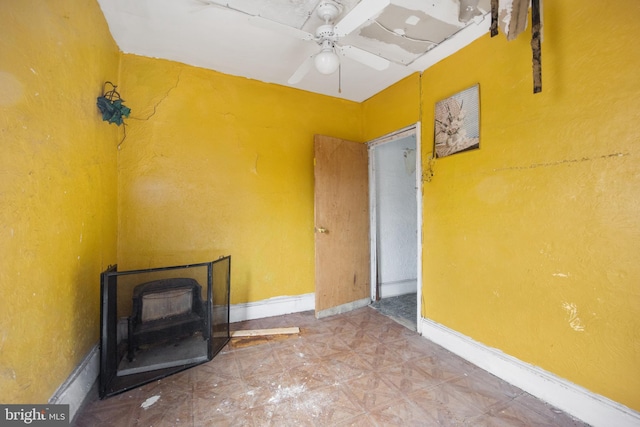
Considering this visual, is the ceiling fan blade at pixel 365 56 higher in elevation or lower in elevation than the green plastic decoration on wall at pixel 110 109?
higher

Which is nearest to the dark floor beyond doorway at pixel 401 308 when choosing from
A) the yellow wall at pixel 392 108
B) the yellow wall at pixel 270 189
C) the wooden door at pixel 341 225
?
the wooden door at pixel 341 225

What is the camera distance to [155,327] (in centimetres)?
210

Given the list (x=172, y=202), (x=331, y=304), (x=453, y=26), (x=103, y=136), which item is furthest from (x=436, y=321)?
(x=103, y=136)

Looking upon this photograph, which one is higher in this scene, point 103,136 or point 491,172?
point 103,136

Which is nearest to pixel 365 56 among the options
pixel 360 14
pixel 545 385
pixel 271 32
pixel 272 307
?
pixel 360 14

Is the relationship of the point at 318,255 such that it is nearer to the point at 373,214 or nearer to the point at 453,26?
the point at 373,214

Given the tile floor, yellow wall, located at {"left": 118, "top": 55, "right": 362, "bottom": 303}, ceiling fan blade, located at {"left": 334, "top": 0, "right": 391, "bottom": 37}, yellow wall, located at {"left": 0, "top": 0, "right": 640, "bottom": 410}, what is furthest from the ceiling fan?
the tile floor

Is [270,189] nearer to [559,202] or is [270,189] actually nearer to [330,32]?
[330,32]

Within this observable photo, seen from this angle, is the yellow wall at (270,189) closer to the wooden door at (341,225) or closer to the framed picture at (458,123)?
the framed picture at (458,123)

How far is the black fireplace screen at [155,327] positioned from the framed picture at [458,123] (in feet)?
7.53

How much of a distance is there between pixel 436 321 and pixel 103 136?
10.7 ft

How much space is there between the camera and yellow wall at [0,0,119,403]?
108cm

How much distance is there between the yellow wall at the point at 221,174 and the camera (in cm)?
251

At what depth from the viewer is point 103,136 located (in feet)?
6.78
